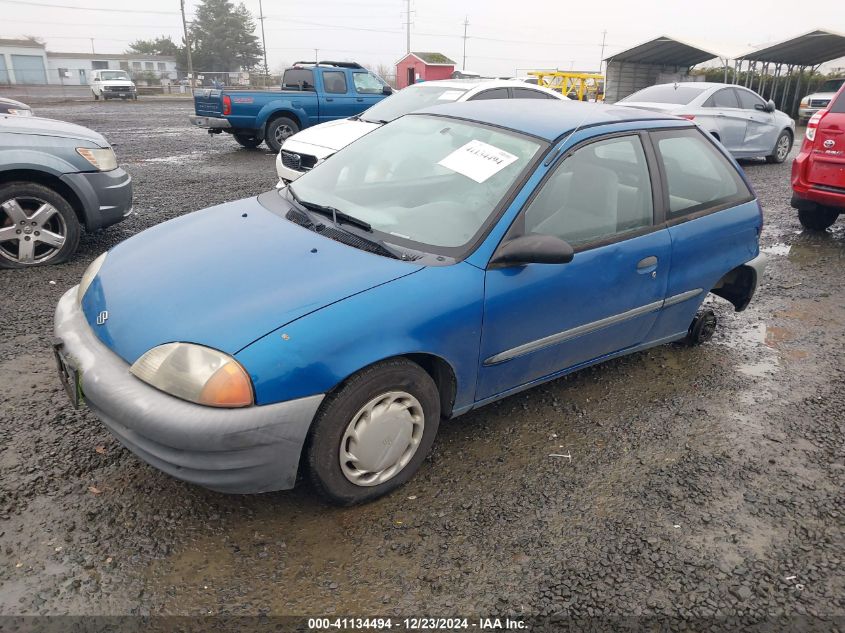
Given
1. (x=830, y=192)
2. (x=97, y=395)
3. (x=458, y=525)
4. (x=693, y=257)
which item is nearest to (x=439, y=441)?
(x=458, y=525)

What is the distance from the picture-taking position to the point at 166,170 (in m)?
10.3

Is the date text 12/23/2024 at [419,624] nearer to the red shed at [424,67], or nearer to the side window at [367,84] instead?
the side window at [367,84]

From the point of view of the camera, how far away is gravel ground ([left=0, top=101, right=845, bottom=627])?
221 cm

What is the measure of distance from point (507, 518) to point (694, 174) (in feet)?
7.72

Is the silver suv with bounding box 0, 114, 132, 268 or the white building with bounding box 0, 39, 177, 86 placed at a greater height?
the white building with bounding box 0, 39, 177, 86

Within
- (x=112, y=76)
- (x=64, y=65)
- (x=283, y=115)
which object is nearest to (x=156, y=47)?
(x=64, y=65)

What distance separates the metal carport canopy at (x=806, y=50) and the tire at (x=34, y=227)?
24.2 meters

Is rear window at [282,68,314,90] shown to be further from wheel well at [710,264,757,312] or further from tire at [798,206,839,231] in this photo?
wheel well at [710,264,757,312]

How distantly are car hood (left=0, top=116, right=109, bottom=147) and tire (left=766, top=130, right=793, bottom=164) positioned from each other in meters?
12.5

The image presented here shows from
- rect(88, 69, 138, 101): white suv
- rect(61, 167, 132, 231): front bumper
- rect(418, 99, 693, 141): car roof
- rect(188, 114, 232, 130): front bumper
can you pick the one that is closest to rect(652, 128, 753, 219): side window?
rect(418, 99, 693, 141): car roof

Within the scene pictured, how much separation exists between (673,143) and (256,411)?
9.29 feet

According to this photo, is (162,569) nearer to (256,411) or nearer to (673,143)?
(256,411)

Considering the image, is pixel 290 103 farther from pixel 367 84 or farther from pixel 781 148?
pixel 781 148

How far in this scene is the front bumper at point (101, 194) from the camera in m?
5.20
